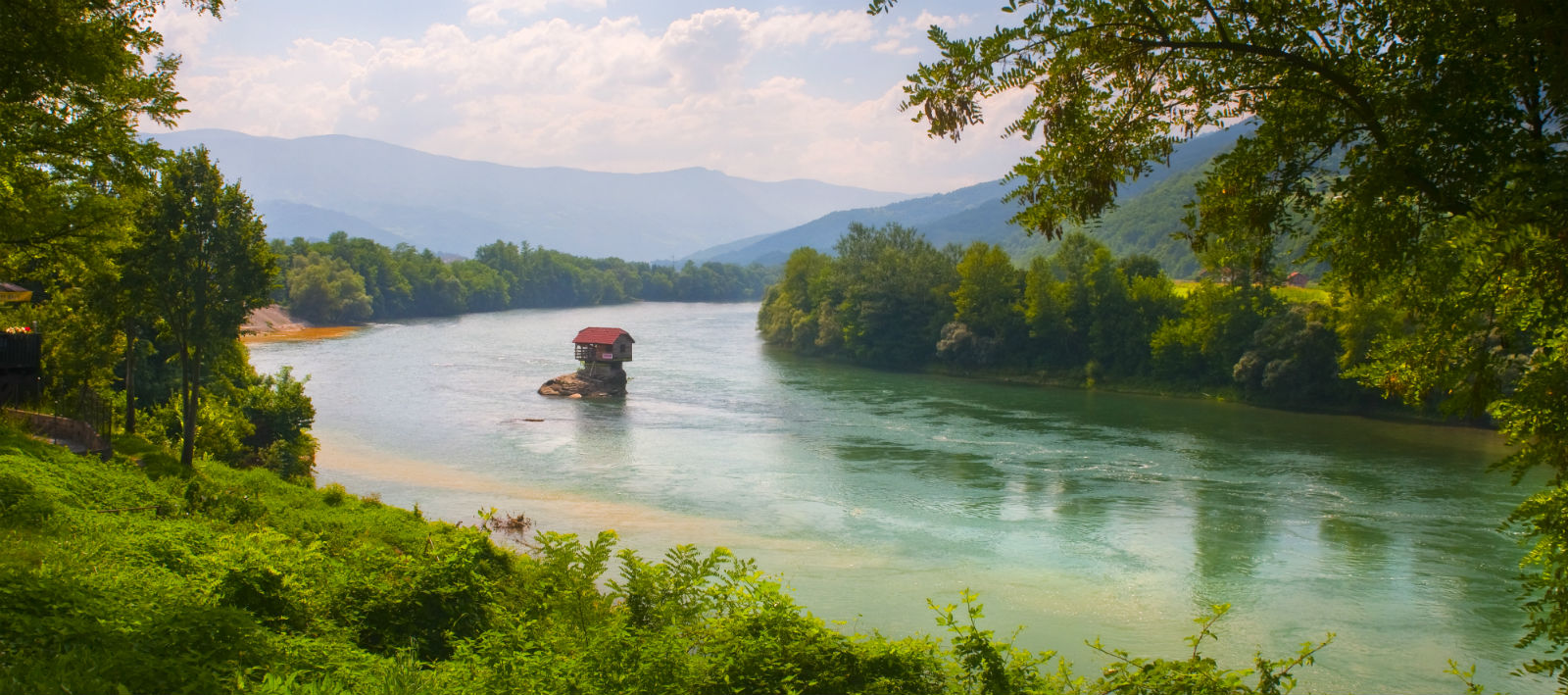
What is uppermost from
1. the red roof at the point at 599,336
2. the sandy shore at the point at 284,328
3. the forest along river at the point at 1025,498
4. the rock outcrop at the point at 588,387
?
the red roof at the point at 599,336

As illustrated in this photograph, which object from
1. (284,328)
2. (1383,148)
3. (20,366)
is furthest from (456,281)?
(1383,148)

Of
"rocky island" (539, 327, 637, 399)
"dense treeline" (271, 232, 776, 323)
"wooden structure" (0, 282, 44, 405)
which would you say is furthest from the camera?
"dense treeline" (271, 232, 776, 323)

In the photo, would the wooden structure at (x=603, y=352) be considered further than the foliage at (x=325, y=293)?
No

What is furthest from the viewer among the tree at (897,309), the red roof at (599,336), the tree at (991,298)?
the tree at (897,309)

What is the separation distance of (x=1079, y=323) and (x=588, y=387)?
1242 inches

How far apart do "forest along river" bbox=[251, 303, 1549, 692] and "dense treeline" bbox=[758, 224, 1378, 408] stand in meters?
3.53

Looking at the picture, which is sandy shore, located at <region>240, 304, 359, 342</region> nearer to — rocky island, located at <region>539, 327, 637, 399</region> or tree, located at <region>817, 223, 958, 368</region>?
rocky island, located at <region>539, 327, 637, 399</region>

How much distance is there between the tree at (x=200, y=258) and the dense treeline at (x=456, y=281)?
2133 inches

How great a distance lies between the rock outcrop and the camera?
5016cm

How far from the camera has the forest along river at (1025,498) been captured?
60.4 feet

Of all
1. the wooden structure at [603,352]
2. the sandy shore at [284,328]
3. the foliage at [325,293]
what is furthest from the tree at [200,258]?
the foliage at [325,293]

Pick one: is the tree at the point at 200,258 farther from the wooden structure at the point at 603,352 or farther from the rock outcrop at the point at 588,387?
the wooden structure at the point at 603,352

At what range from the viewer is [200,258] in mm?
20562

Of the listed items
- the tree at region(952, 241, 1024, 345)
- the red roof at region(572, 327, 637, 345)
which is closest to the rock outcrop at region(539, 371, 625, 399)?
the red roof at region(572, 327, 637, 345)
